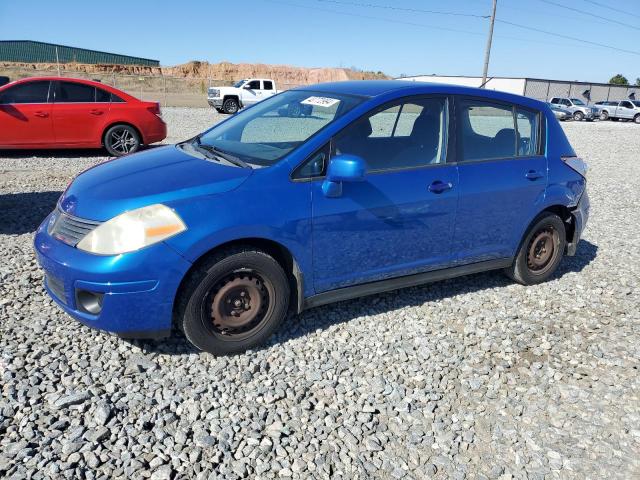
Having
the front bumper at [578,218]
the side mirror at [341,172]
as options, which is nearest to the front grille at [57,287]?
the side mirror at [341,172]

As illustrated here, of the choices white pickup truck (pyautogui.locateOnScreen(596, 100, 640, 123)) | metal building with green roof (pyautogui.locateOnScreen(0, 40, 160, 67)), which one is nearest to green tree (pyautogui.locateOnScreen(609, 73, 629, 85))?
white pickup truck (pyautogui.locateOnScreen(596, 100, 640, 123))

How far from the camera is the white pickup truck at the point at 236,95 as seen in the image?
2591cm

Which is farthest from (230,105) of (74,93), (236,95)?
(74,93)

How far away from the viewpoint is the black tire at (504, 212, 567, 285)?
4707 millimetres

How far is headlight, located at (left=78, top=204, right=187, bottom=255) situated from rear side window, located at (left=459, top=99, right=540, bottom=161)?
2384 millimetres

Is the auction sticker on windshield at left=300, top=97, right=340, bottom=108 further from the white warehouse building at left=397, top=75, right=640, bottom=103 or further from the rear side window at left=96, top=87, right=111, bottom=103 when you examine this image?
the white warehouse building at left=397, top=75, right=640, bottom=103

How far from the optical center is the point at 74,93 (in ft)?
32.2

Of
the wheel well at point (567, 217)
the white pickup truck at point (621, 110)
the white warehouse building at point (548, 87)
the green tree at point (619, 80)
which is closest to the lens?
the wheel well at point (567, 217)

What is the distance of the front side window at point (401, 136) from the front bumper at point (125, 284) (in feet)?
4.78

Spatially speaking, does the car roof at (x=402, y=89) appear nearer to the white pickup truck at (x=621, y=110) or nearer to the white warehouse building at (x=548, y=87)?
the white pickup truck at (x=621, y=110)

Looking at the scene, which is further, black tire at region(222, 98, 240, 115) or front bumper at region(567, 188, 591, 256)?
black tire at region(222, 98, 240, 115)

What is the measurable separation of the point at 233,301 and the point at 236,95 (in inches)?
965

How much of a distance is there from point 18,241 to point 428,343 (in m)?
Result: 4.26

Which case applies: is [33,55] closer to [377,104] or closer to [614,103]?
[614,103]
